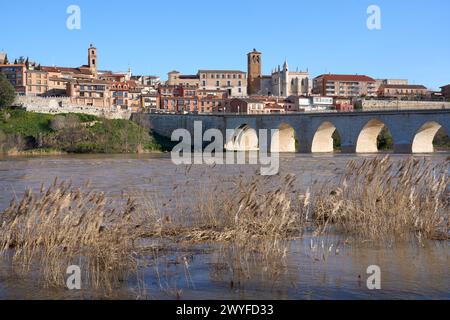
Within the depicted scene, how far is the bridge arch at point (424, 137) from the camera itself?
5172cm

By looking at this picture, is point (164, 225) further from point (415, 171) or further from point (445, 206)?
point (445, 206)

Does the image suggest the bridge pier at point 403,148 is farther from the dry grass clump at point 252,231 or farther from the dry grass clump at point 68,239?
the dry grass clump at point 68,239

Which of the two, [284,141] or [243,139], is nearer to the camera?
[284,141]

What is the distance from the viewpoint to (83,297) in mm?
6828

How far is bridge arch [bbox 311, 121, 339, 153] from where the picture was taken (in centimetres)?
6194

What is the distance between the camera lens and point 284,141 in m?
68.9

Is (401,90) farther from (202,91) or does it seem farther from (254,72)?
(202,91)

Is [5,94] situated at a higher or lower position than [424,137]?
higher

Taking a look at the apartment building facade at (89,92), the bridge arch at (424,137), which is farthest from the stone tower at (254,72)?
the bridge arch at (424,137)

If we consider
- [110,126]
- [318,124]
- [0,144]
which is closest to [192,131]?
[110,126]

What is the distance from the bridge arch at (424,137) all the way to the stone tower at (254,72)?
3168 inches

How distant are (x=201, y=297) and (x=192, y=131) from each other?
66.4 meters

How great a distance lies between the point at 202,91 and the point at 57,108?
3996cm

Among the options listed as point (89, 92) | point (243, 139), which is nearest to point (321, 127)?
point (243, 139)
